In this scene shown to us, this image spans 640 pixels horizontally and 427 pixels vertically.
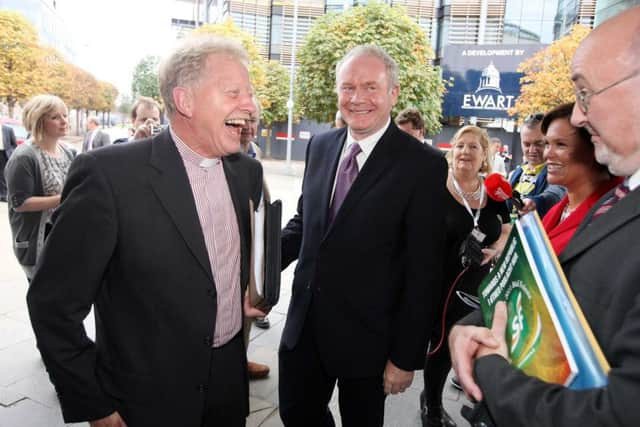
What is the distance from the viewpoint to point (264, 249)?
5.58 ft

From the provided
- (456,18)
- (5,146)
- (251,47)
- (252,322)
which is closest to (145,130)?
(252,322)

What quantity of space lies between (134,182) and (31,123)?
267 cm

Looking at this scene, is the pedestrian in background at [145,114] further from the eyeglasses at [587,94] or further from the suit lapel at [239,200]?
the eyeglasses at [587,94]

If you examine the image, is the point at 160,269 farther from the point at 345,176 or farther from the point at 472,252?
the point at 472,252

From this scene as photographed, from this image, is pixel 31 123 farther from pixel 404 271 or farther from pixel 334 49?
pixel 334 49

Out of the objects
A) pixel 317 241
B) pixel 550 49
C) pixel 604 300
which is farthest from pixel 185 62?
pixel 550 49

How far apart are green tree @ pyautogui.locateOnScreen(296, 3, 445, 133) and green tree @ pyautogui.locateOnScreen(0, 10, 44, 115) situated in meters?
14.0

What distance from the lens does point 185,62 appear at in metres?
1.69

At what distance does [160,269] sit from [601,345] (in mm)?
1334

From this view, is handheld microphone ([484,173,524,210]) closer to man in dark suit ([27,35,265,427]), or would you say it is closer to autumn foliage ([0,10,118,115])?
man in dark suit ([27,35,265,427])

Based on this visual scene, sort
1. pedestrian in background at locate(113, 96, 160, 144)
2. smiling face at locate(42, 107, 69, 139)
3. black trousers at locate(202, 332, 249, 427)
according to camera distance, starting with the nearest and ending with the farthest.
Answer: black trousers at locate(202, 332, 249, 427) → smiling face at locate(42, 107, 69, 139) → pedestrian in background at locate(113, 96, 160, 144)

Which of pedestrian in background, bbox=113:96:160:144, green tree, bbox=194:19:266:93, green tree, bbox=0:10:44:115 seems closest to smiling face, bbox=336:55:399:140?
pedestrian in background, bbox=113:96:160:144

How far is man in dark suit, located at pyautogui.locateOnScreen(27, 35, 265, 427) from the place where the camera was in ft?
4.84

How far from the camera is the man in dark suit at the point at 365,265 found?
1.96 m
